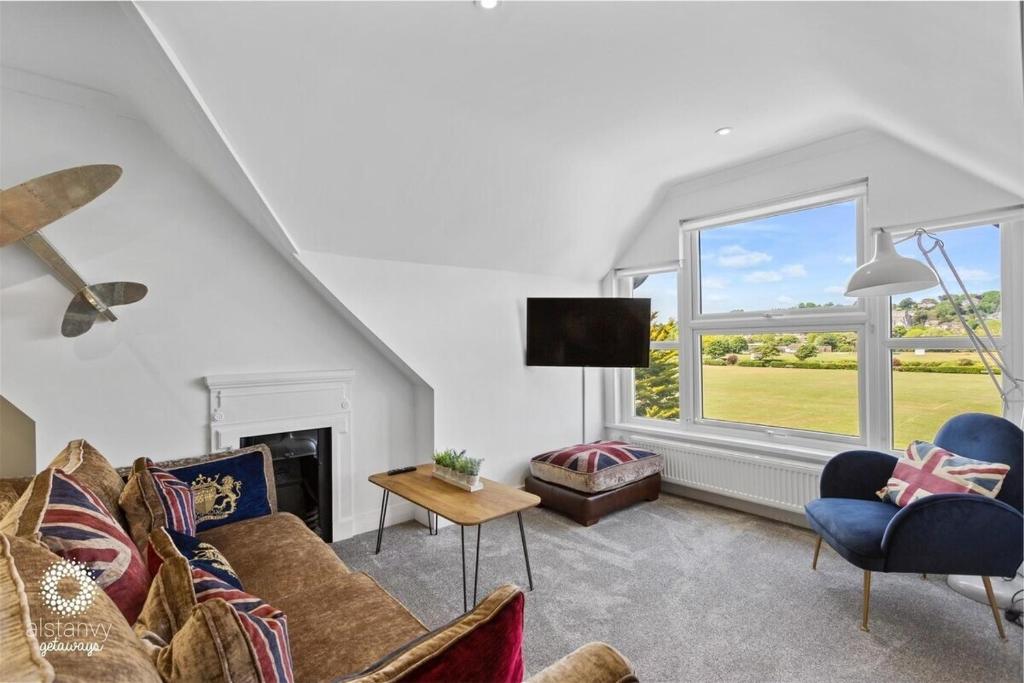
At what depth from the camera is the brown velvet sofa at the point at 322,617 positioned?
2.27 ft

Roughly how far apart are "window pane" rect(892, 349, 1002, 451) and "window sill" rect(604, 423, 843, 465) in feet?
1.08

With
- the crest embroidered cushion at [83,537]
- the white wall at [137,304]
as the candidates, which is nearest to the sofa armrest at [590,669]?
the crest embroidered cushion at [83,537]

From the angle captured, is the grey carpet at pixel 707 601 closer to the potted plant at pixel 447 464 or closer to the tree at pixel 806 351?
the potted plant at pixel 447 464

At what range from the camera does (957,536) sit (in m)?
1.99

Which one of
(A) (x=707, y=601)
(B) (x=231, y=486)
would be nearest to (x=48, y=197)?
(B) (x=231, y=486)

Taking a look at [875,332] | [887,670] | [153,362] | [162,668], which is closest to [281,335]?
[153,362]

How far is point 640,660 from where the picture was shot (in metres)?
1.96

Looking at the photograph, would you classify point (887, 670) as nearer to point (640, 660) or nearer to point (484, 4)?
point (640, 660)

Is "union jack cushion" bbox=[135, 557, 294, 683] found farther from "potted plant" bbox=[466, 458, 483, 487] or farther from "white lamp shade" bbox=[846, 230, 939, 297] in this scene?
"white lamp shade" bbox=[846, 230, 939, 297]

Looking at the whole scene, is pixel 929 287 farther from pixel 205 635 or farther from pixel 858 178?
pixel 205 635

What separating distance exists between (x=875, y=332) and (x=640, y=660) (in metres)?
2.66

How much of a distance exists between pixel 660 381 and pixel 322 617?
356 cm

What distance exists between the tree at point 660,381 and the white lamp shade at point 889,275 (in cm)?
195

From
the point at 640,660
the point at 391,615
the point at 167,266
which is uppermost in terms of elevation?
the point at 167,266
